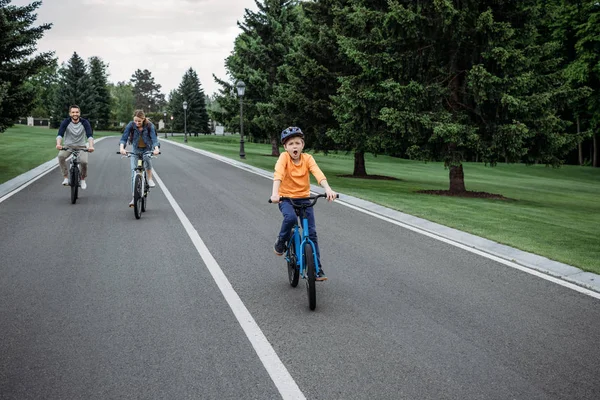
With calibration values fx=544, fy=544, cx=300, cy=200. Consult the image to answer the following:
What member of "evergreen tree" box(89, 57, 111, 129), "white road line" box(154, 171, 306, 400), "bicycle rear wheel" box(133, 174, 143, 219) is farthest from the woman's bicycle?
"evergreen tree" box(89, 57, 111, 129)

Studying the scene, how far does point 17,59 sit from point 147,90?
16383cm

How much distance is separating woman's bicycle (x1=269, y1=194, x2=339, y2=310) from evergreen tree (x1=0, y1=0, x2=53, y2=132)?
17.4m

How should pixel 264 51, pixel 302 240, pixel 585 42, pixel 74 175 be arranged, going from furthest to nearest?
pixel 585 42
pixel 264 51
pixel 74 175
pixel 302 240

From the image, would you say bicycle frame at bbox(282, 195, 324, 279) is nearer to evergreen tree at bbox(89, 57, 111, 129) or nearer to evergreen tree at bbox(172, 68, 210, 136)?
evergreen tree at bbox(172, 68, 210, 136)

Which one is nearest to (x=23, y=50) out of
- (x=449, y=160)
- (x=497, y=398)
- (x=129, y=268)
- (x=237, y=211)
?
(x=237, y=211)

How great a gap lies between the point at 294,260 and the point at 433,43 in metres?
13.6

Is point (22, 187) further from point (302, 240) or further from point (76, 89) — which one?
point (76, 89)

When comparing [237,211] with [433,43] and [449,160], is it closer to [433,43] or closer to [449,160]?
[449,160]

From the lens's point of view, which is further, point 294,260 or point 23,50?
point 23,50

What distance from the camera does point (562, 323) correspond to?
535cm

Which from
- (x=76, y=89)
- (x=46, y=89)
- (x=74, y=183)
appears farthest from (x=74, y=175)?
(x=46, y=89)

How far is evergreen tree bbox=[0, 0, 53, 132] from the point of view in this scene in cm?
2053

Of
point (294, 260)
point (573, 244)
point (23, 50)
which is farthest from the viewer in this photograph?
point (23, 50)

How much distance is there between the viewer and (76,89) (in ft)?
255
